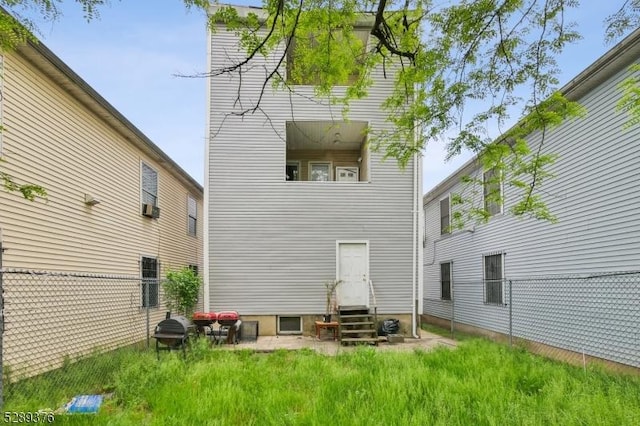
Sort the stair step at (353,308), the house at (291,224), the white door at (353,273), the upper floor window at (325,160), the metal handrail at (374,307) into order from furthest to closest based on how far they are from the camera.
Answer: the upper floor window at (325,160) < the white door at (353,273) < the house at (291,224) < the stair step at (353,308) < the metal handrail at (374,307)

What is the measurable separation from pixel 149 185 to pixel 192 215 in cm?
407

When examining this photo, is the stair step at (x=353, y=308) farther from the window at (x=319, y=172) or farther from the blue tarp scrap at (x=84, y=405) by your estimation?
the blue tarp scrap at (x=84, y=405)

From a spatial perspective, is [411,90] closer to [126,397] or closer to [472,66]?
[472,66]

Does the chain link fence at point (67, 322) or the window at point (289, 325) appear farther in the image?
the window at point (289, 325)

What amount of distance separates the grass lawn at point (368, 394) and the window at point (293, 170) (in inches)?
287

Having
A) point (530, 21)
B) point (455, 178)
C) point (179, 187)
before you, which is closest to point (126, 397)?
point (530, 21)

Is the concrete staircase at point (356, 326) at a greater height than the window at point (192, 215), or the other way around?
the window at point (192, 215)

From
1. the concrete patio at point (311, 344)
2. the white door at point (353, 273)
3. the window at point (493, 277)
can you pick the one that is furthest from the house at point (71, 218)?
the window at point (493, 277)

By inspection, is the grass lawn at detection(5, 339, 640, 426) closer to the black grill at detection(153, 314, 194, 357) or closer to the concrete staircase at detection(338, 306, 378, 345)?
the black grill at detection(153, 314, 194, 357)

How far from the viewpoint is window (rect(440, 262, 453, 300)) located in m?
15.3

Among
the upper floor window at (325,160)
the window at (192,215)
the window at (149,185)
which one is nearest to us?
the window at (149,185)

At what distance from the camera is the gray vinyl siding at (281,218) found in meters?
10.7

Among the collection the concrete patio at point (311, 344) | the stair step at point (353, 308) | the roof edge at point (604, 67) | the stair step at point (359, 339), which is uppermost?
the roof edge at point (604, 67)

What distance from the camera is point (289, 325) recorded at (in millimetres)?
10828
